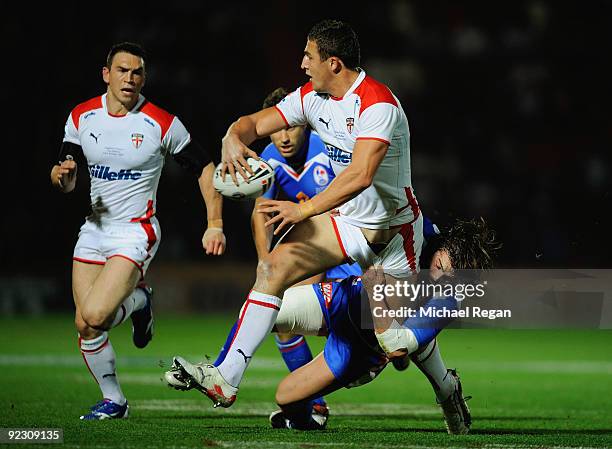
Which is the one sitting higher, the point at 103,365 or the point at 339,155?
the point at 339,155

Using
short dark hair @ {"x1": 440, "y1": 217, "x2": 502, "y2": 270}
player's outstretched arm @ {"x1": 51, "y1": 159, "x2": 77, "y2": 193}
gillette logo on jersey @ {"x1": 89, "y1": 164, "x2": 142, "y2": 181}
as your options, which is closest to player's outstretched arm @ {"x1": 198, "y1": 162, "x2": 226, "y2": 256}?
gillette logo on jersey @ {"x1": 89, "y1": 164, "x2": 142, "y2": 181}

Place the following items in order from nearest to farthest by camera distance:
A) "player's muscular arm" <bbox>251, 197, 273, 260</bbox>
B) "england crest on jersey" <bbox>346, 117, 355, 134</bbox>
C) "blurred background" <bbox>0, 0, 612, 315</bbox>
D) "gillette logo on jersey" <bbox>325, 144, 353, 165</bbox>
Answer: "england crest on jersey" <bbox>346, 117, 355, 134</bbox> < "gillette logo on jersey" <bbox>325, 144, 353, 165</bbox> < "player's muscular arm" <bbox>251, 197, 273, 260</bbox> < "blurred background" <bbox>0, 0, 612, 315</bbox>

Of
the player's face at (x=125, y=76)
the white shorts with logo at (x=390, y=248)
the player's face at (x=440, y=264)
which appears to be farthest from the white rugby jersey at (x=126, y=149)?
the player's face at (x=440, y=264)

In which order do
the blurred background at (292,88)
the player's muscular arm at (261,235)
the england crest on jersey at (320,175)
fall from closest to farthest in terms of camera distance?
the player's muscular arm at (261,235) < the england crest on jersey at (320,175) < the blurred background at (292,88)

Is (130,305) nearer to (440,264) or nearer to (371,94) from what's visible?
(440,264)

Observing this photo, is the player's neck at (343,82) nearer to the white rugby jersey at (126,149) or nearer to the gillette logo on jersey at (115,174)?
the white rugby jersey at (126,149)

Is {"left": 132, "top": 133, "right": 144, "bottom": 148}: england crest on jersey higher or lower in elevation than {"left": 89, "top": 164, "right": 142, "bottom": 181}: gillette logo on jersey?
higher

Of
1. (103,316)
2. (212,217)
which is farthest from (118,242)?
(212,217)

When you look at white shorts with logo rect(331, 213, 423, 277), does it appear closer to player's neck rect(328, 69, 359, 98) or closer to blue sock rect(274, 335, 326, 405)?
player's neck rect(328, 69, 359, 98)

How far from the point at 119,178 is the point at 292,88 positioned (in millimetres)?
13202

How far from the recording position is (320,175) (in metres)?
7.89

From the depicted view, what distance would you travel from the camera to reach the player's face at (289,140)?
7812 mm

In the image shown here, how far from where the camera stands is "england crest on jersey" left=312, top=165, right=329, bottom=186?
7.88 metres

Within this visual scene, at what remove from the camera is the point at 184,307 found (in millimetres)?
18188
